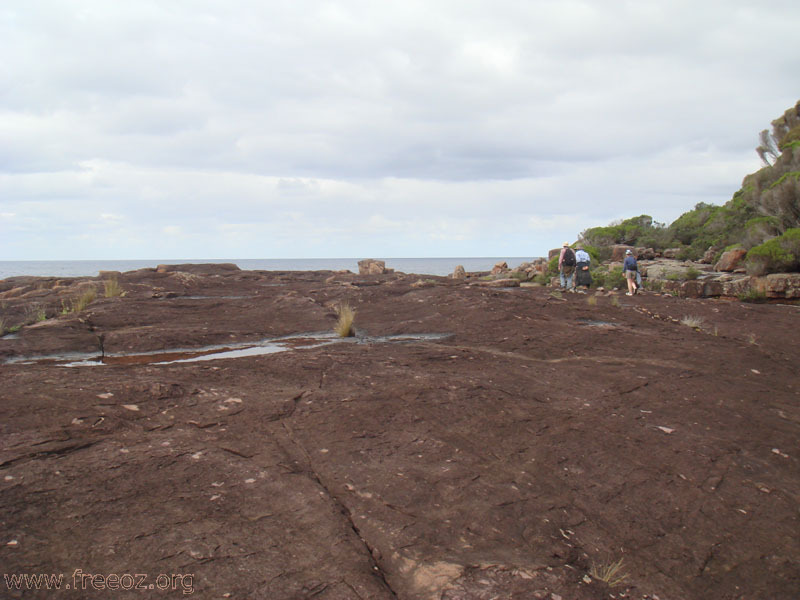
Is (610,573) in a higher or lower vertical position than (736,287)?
lower

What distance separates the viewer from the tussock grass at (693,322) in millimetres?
12719

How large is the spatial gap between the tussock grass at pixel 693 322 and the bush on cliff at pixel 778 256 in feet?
28.2

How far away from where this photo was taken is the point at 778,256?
19.4 metres

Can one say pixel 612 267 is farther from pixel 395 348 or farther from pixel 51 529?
pixel 51 529

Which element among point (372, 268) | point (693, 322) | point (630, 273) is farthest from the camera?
point (372, 268)

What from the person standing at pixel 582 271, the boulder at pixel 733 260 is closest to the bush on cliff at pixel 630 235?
the boulder at pixel 733 260

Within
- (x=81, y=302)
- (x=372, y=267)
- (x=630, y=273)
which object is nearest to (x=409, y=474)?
(x=81, y=302)

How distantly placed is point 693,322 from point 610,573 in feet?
37.3

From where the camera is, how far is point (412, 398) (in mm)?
6137

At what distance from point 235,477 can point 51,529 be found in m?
1.17

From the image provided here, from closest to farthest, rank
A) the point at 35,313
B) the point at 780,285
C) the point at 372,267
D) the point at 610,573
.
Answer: the point at 610,573 < the point at 35,313 < the point at 780,285 < the point at 372,267

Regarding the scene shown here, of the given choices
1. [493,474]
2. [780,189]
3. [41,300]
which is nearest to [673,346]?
[493,474]

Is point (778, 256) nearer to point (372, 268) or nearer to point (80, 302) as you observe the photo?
point (80, 302)

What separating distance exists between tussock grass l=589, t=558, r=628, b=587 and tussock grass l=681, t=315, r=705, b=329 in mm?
10692
